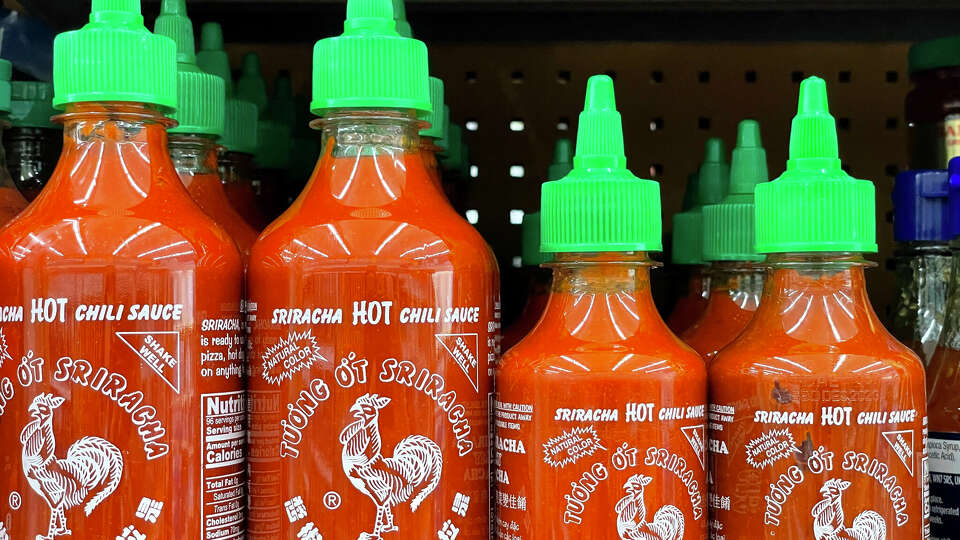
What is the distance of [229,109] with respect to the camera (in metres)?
0.94

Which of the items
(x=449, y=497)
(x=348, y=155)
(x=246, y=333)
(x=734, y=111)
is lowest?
(x=449, y=497)

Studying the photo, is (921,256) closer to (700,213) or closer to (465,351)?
(700,213)

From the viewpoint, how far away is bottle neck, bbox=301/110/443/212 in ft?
2.46

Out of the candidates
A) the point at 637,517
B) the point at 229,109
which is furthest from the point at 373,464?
the point at 229,109

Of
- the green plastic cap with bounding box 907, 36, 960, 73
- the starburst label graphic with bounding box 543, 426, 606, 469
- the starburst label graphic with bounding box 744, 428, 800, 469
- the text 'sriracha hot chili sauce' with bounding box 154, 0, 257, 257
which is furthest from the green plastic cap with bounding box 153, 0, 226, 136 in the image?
the green plastic cap with bounding box 907, 36, 960, 73

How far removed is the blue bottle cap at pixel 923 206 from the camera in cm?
92

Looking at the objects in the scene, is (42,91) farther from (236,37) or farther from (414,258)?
(414,258)

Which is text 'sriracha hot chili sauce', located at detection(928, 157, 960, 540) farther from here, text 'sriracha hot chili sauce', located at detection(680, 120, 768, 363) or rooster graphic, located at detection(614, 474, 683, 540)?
rooster graphic, located at detection(614, 474, 683, 540)

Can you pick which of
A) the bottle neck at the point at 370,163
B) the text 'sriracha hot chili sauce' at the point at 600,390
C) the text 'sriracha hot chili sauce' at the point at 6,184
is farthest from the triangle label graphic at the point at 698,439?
the text 'sriracha hot chili sauce' at the point at 6,184

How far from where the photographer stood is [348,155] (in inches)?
30.1

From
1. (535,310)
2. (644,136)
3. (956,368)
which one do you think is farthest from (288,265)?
(644,136)

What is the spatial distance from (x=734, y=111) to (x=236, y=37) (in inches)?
24.9

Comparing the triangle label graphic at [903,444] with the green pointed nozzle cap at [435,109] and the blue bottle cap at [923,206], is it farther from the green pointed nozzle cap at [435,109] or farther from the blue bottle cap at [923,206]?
the green pointed nozzle cap at [435,109]

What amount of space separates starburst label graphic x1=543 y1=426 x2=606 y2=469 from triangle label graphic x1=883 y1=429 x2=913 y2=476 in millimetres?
205
